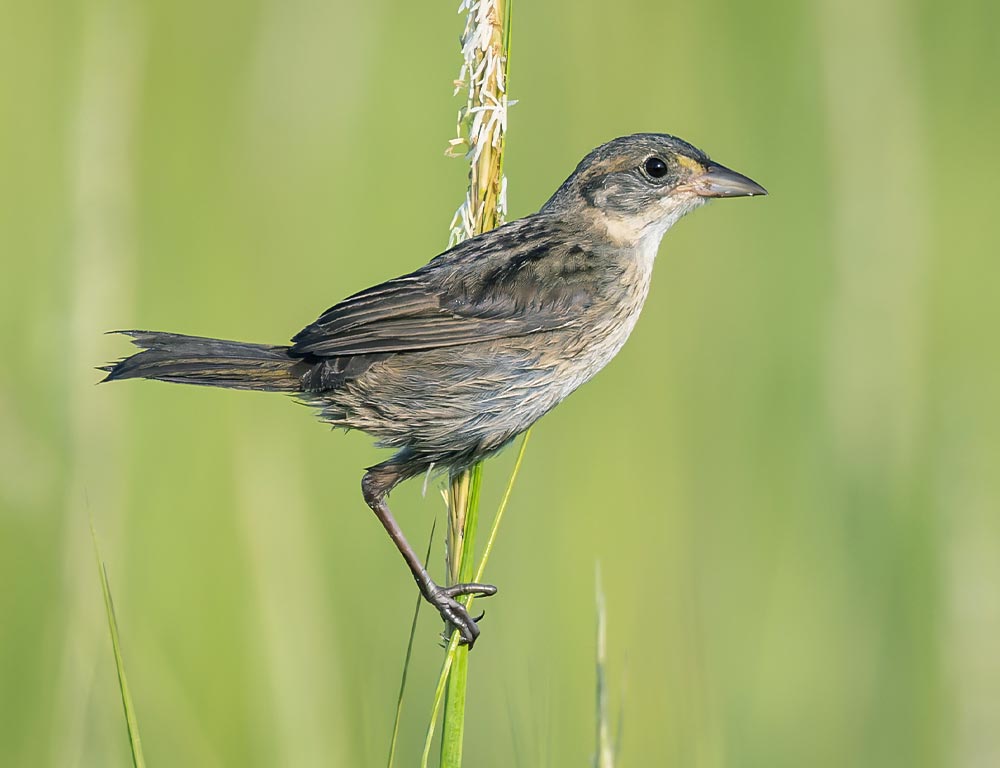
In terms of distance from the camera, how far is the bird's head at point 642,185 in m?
3.76

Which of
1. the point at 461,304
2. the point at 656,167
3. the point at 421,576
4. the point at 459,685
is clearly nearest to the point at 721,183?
the point at 656,167

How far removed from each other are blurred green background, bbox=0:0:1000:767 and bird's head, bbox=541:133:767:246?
3.14ft

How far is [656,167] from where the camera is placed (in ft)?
12.4

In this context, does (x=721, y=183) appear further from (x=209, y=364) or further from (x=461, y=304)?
(x=209, y=364)

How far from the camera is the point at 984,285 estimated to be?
6.06 metres

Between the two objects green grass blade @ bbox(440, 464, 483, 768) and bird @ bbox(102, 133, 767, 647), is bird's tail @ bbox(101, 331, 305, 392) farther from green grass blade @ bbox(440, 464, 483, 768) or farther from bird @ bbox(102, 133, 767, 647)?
green grass blade @ bbox(440, 464, 483, 768)

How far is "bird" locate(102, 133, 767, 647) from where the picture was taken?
3.36m

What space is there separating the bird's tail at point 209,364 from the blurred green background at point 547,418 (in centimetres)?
16

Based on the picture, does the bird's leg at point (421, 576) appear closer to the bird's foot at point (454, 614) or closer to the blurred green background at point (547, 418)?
the bird's foot at point (454, 614)

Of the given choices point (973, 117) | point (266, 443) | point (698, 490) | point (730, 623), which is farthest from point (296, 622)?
point (973, 117)

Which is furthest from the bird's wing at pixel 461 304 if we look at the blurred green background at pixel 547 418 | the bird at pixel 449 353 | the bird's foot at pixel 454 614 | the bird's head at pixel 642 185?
the bird's foot at pixel 454 614

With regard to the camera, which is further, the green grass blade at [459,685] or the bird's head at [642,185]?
the bird's head at [642,185]

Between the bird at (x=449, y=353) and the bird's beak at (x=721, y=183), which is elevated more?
the bird's beak at (x=721, y=183)

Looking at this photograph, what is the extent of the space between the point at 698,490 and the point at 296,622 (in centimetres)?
208
